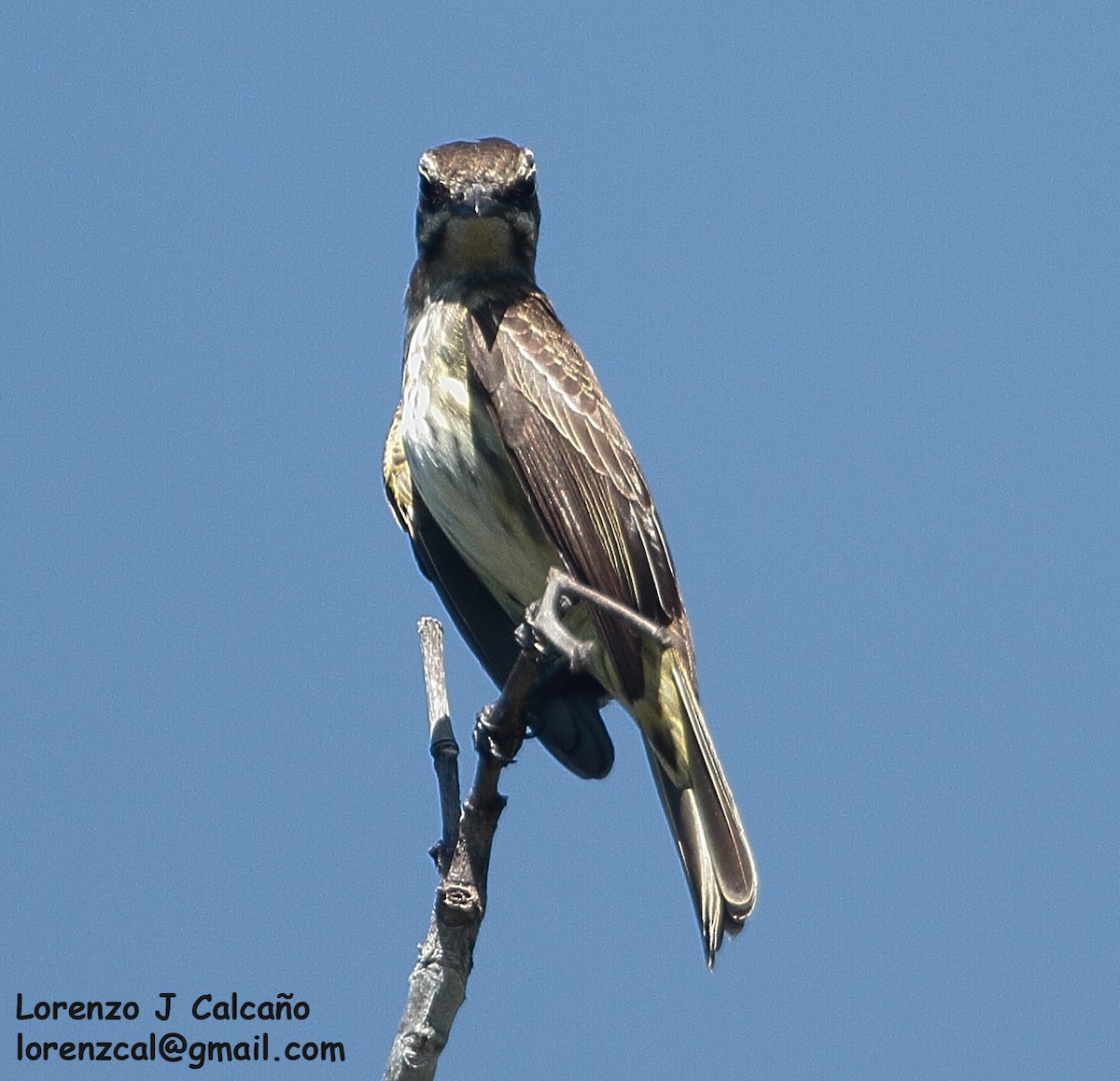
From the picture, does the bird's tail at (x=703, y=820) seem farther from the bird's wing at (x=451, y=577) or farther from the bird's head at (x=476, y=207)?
the bird's head at (x=476, y=207)

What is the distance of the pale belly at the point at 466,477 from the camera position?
7199 mm

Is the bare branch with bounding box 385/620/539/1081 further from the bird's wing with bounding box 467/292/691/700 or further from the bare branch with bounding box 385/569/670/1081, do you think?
the bird's wing with bounding box 467/292/691/700

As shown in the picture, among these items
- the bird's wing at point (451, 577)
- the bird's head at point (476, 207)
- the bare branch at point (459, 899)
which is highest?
the bird's head at point (476, 207)

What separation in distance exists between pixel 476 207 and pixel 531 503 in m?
1.56

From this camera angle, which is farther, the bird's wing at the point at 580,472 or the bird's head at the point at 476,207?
the bird's head at the point at 476,207

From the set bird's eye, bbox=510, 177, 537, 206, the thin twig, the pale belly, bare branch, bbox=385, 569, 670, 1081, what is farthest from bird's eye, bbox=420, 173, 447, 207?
bare branch, bbox=385, 569, 670, 1081

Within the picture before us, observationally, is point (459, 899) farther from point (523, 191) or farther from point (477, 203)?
point (523, 191)

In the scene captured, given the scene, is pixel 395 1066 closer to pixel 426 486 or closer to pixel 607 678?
pixel 607 678

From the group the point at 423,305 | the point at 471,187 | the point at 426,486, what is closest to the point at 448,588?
the point at 426,486

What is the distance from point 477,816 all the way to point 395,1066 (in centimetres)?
90

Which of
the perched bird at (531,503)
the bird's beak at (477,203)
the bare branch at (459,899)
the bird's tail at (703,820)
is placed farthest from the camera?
the bird's beak at (477,203)

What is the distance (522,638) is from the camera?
17.1 feet

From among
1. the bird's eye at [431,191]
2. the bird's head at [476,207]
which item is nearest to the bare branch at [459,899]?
the bird's head at [476,207]

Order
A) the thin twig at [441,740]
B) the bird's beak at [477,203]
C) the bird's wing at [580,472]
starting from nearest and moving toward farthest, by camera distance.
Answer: the thin twig at [441,740]
the bird's wing at [580,472]
the bird's beak at [477,203]
